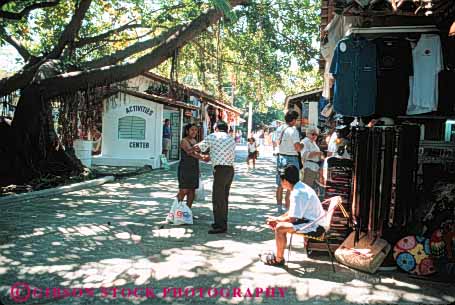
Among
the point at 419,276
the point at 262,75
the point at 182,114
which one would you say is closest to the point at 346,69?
the point at 419,276

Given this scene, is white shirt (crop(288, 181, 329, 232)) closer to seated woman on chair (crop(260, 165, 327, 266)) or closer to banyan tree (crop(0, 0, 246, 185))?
seated woman on chair (crop(260, 165, 327, 266))

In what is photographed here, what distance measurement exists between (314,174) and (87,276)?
18.0 feet

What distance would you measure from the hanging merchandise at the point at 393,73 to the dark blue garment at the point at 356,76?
0.35 feet

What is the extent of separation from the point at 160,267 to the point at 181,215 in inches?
93.2

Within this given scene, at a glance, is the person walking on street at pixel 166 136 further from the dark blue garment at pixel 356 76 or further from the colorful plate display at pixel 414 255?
the colorful plate display at pixel 414 255

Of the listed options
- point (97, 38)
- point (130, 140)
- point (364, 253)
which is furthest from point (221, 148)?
point (130, 140)

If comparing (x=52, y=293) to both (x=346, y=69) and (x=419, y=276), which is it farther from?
(x=346, y=69)

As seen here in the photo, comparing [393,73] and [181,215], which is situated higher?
[393,73]

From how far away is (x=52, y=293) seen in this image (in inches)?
181

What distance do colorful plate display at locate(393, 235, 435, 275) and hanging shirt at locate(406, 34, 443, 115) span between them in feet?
5.46

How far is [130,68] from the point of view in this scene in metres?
12.5

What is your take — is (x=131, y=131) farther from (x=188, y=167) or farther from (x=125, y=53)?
(x=188, y=167)

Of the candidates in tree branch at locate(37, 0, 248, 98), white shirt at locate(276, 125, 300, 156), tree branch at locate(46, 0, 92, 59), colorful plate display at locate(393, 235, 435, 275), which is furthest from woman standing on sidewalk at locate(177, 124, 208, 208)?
tree branch at locate(46, 0, 92, 59)

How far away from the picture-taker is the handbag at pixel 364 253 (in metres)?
5.37
